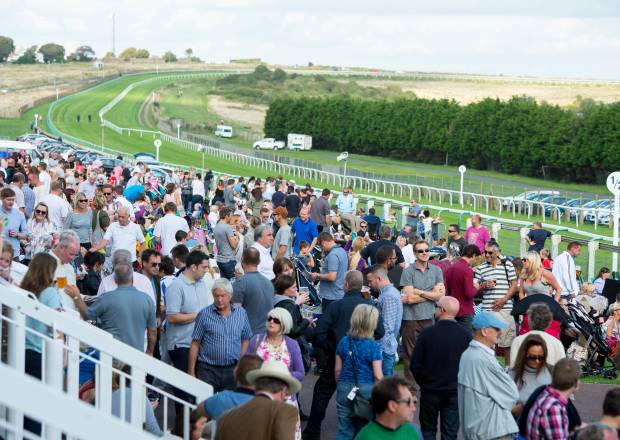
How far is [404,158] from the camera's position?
102 m

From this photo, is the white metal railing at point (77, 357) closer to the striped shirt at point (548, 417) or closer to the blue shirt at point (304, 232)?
the striped shirt at point (548, 417)

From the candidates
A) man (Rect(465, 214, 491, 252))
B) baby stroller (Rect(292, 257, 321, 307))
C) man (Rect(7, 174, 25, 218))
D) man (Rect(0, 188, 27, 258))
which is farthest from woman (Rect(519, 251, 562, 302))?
man (Rect(7, 174, 25, 218))

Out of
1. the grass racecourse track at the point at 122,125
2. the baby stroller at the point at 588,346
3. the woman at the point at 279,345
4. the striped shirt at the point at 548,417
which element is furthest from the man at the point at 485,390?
the grass racecourse track at the point at 122,125

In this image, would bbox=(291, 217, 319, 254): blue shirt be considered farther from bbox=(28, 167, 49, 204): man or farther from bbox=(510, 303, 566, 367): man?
bbox=(510, 303, 566, 367): man

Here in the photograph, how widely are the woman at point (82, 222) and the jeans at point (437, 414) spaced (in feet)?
25.6

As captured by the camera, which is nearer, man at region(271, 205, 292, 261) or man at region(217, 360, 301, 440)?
man at region(217, 360, 301, 440)

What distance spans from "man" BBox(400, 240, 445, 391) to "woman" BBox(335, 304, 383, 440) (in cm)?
292

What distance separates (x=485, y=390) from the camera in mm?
8609

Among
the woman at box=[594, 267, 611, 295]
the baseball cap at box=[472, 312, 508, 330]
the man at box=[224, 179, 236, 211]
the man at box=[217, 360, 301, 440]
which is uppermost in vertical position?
the baseball cap at box=[472, 312, 508, 330]

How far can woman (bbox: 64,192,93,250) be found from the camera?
648 inches

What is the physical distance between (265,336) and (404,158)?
305 ft

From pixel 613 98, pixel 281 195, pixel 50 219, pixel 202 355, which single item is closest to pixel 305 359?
pixel 202 355

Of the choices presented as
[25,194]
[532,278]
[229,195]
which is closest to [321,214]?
[229,195]

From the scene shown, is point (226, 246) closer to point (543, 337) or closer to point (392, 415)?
point (543, 337)
